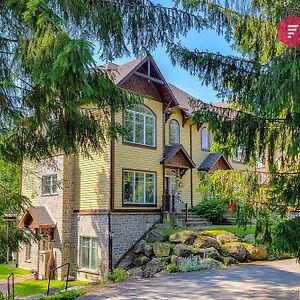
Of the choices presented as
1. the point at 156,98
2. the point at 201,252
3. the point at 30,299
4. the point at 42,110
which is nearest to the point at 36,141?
the point at 42,110

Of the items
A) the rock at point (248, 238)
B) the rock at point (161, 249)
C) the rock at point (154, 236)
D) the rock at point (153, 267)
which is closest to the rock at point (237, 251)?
the rock at point (248, 238)

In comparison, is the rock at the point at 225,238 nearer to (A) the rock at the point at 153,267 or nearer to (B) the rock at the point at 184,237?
(B) the rock at the point at 184,237

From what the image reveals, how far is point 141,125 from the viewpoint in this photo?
20.2m

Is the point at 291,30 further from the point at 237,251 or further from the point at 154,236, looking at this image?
the point at 154,236

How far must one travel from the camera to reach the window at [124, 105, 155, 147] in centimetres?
1964

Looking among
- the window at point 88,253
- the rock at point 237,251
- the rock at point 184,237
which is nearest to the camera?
A: the rock at point 237,251

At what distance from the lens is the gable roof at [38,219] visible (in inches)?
790

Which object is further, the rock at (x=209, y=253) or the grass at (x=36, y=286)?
the grass at (x=36, y=286)

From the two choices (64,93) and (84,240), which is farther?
(84,240)

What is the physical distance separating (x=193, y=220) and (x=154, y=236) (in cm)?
344

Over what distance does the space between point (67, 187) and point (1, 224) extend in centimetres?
1138

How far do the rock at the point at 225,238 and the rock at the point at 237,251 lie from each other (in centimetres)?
88

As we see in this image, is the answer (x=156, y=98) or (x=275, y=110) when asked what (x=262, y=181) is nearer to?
(x=275, y=110)

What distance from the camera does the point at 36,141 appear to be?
8.85 metres
